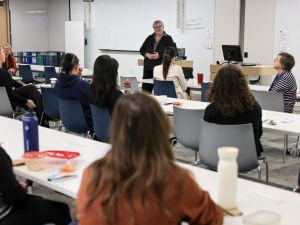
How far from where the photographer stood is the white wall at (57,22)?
14.3 metres

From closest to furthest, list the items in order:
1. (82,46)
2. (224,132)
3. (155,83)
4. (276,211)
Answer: (276,211)
(224,132)
(155,83)
(82,46)

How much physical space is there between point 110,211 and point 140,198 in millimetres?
102

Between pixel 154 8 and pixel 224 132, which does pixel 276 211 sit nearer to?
pixel 224 132

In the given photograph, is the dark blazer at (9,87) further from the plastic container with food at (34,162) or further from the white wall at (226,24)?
the white wall at (226,24)

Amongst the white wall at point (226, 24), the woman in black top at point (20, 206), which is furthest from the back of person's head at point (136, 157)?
the white wall at point (226, 24)

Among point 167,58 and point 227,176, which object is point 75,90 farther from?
point 227,176

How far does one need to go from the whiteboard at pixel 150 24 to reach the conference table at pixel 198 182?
7820mm

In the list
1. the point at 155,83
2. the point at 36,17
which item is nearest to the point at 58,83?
the point at 155,83

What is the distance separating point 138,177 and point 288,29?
8354mm

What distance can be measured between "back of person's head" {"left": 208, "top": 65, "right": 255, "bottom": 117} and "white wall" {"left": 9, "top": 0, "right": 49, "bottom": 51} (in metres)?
12.2

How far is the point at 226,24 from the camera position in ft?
32.6

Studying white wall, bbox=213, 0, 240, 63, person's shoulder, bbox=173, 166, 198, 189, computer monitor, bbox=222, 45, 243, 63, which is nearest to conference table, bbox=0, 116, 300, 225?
person's shoulder, bbox=173, 166, 198, 189

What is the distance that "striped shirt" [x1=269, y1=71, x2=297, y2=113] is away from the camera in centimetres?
540

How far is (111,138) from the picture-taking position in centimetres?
147
